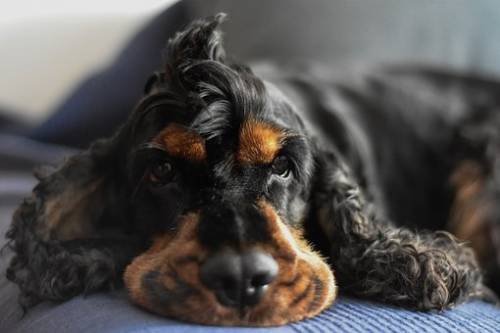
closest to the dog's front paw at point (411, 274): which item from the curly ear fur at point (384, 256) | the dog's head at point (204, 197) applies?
the curly ear fur at point (384, 256)

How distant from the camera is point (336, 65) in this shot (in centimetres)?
296

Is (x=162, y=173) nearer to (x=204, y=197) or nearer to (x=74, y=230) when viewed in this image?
(x=204, y=197)

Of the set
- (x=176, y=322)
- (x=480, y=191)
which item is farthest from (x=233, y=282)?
(x=480, y=191)

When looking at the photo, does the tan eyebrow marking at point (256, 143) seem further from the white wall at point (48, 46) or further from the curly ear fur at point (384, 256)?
the white wall at point (48, 46)

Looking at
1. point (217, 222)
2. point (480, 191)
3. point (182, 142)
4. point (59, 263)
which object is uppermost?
point (182, 142)

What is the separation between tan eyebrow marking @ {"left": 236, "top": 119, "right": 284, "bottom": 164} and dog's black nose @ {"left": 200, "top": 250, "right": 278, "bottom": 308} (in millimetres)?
271

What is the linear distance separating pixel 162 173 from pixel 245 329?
47 centimetres

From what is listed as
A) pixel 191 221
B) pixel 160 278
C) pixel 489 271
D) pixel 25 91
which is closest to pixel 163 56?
pixel 191 221

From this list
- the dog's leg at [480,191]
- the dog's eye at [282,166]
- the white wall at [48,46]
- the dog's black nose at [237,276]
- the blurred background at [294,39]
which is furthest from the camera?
the white wall at [48,46]

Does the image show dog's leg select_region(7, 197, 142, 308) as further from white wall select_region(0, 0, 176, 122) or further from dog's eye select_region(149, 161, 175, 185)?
white wall select_region(0, 0, 176, 122)

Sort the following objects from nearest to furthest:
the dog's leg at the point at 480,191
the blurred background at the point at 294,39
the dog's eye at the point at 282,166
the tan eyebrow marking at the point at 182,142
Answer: the tan eyebrow marking at the point at 182,142, the dog's eye at the point at 282,166, the dog's leg at the point at 480,191, the blurred background at the point at 294,39

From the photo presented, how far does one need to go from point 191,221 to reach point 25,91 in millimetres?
3052

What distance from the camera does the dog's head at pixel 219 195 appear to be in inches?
51.3

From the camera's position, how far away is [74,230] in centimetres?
179
